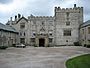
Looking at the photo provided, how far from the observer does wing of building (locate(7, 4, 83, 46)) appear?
51.2 m

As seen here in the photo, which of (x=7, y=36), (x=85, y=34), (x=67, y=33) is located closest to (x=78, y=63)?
(x=85, y=34)

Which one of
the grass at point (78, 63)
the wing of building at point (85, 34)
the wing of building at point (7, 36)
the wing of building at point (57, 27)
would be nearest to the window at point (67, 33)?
the wing of building at point (57, 27)

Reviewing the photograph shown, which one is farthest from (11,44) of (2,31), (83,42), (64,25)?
(83,42)

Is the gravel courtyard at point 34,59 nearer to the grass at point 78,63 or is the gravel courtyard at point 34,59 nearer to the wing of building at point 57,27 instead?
the grass at point 78,63

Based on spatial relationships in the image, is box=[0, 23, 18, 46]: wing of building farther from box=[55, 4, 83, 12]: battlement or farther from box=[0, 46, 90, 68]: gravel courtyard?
box=[0, 46, 90, 68]: gravel courtyard

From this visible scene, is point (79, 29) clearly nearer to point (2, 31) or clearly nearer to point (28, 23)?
point (28, 23)

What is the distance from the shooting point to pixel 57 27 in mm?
51969

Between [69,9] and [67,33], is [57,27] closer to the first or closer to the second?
[67,33]

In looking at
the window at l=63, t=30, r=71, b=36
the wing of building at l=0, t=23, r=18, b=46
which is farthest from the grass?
the window at l=63, t=30, r=71, b=36

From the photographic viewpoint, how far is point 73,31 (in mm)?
51406

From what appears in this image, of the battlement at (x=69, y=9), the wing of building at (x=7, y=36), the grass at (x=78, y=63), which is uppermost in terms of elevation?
the battlement at (x=69, y=9)

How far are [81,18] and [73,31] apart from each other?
14.9 feet

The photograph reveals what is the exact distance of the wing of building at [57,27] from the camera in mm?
51250

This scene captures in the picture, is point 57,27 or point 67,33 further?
point 57,27
